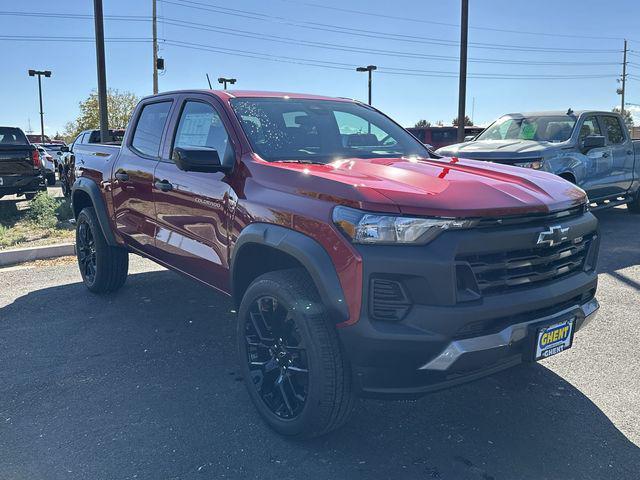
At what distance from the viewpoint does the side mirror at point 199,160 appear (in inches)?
124

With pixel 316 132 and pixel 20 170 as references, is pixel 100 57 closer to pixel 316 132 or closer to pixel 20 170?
pixel 20 170

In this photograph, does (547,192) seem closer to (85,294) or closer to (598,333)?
(598,333)

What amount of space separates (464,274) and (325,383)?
80 cm

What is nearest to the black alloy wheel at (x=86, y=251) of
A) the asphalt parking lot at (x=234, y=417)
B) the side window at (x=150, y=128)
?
the asphalt parking lot at (x=234, y=417)

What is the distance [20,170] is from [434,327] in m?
10.4

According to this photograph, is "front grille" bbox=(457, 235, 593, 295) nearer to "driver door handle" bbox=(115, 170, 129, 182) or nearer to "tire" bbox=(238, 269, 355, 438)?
"tire" bbox=(238, 269, 355, 438)

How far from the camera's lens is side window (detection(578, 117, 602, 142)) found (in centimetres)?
841

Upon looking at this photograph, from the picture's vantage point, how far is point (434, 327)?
2307mm

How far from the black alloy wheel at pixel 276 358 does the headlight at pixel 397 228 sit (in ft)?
1.98

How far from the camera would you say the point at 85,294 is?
5629 millimetres

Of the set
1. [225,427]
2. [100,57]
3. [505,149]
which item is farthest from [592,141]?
[100,57]

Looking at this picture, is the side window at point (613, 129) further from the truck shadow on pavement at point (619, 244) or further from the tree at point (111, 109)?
the tree at point (111, 109)

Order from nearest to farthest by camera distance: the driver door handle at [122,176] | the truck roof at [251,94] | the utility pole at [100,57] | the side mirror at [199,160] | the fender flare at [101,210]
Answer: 1. the side mirror at [199,160]
2. the truck roof at [251,94]
3. the driver door handle at [122,176]
4. the fender flare at [101,210]
5. the utility pole at [100,57]

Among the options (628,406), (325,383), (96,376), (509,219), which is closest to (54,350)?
(96,376)
